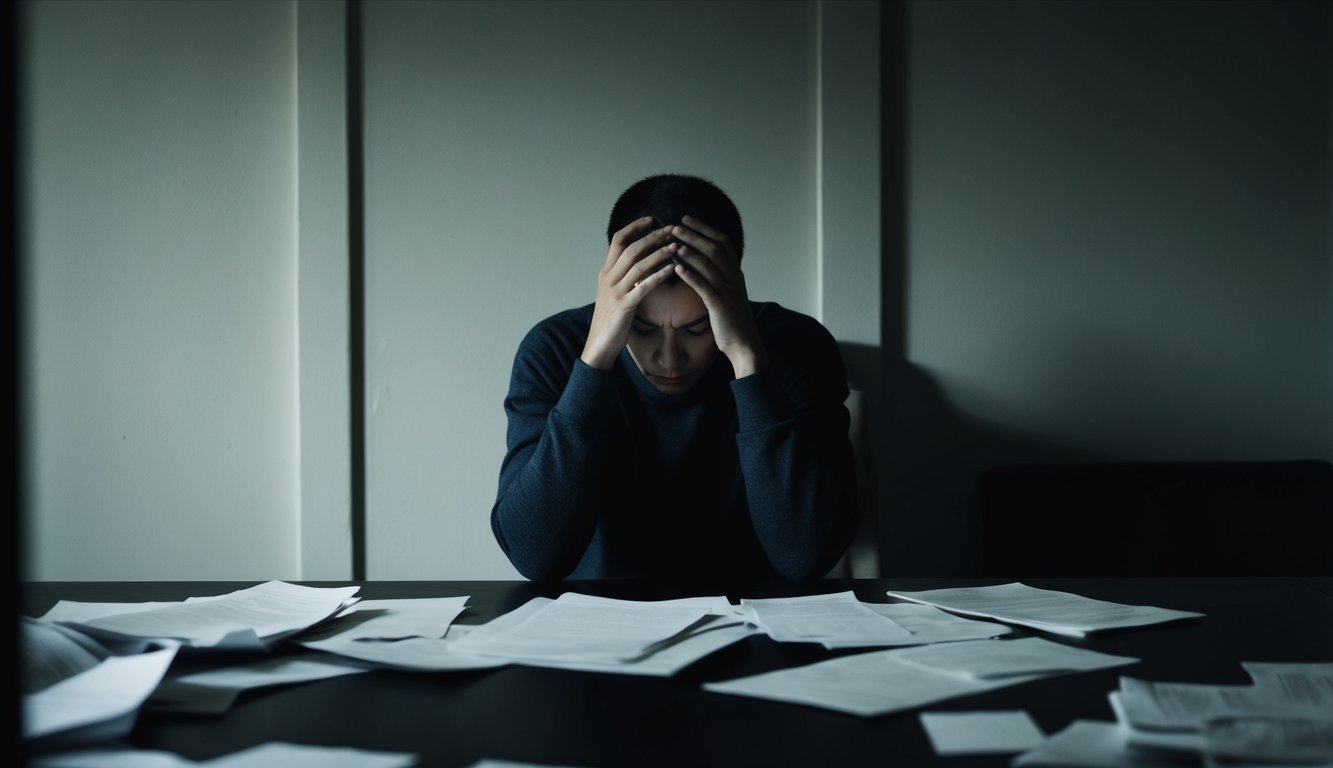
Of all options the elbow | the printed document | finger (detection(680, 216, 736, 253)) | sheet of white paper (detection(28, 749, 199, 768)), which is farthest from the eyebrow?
sheet of white paper (detection(28, 749, 199, 768))

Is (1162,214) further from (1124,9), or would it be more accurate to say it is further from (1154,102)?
(1124,9)

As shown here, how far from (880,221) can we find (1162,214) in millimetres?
678

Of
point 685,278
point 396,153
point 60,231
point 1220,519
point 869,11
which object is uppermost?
point 869,11

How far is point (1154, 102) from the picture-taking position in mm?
2232

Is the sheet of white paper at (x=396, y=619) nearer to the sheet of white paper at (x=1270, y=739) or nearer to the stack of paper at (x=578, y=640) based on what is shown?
the stack of paper at (x=578, y=640)

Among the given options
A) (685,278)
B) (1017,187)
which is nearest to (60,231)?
(685,278)

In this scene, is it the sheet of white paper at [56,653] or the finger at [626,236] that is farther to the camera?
the finger at [626,236]

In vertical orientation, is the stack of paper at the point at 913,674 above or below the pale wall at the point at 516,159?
below

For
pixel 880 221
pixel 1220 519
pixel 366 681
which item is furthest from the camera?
pixel 880 221

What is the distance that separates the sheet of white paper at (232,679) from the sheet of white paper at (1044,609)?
621mm

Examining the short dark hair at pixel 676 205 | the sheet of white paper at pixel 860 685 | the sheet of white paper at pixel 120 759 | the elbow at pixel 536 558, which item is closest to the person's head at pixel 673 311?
the short dark hair at pixel 676 205

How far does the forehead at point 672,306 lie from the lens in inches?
58.1

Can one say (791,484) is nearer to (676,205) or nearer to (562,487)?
(562,487)

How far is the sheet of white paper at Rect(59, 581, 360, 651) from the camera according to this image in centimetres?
85
